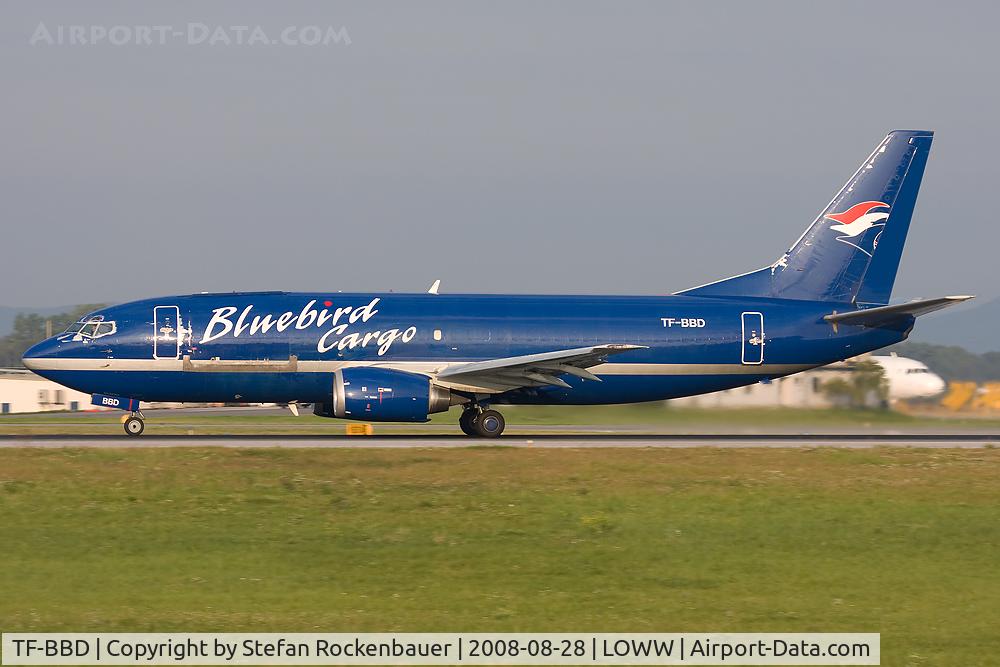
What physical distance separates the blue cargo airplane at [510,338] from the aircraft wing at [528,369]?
6cm

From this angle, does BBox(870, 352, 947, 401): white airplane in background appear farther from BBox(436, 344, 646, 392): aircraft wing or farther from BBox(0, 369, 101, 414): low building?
BBox(0, 369, 101, 414): low building

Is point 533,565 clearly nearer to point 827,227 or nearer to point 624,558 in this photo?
point 624,558

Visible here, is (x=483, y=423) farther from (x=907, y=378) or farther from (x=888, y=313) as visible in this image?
(x=907, y=378)

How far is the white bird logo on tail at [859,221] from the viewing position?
42594 millimetres

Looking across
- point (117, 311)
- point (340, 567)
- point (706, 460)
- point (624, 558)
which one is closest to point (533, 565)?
point (624, 558)

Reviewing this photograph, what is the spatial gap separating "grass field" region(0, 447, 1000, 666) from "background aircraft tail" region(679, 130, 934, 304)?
12884mm

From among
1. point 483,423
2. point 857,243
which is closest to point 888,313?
point 857,243

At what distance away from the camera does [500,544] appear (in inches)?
845

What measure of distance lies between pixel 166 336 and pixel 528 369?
10837 mm

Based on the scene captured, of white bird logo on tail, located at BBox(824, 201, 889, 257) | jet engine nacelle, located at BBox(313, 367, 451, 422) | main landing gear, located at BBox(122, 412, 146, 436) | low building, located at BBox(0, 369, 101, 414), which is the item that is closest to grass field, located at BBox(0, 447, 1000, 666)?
jet engine nacelle, located at BBox(313, 367, 451, 422)

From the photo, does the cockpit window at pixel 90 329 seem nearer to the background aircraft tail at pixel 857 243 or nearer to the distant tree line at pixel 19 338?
the background aircraft tail at pixel 857 243

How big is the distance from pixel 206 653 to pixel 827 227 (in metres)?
32.6

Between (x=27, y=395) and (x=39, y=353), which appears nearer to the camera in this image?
(x=39, y=353)

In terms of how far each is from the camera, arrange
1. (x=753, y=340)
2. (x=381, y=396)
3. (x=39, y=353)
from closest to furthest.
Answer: (x=381, y=396)
(x=39, y=353)
(x=753, y=340)
